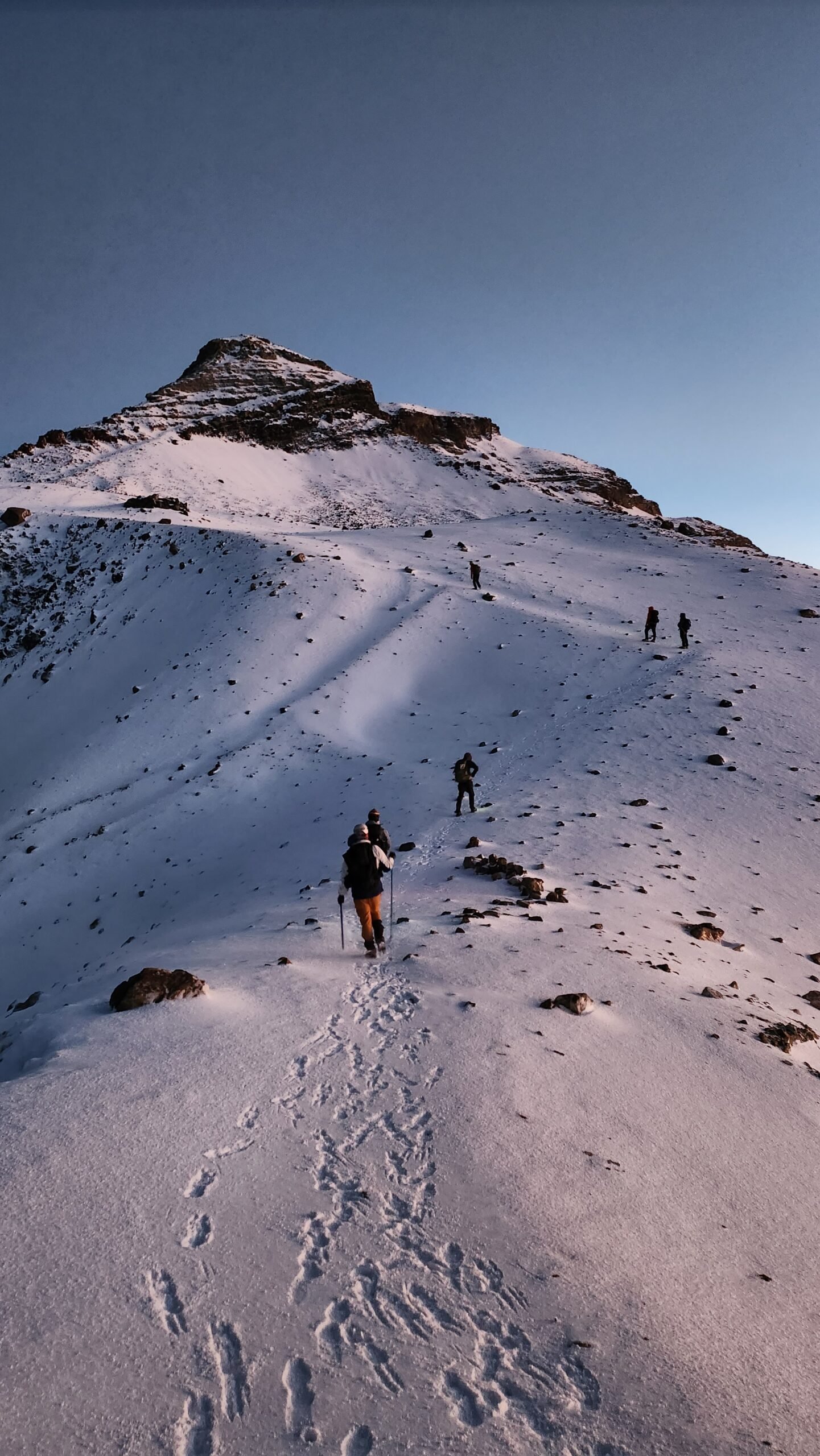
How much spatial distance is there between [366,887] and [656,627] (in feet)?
77.8

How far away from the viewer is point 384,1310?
367 cm

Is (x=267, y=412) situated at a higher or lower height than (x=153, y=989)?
higher

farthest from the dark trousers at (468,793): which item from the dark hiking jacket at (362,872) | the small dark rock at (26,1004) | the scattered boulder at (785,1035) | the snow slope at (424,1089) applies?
the small dark rock at (26,1004)

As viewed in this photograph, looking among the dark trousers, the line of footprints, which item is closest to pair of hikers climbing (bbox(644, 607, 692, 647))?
the dark trousers

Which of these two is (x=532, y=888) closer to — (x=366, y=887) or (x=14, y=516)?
(x=366, y=887)

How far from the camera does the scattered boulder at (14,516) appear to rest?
39312 mm

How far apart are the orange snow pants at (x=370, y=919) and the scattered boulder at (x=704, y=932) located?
506 cm

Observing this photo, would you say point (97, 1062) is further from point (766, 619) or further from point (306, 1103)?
point (766, 619)

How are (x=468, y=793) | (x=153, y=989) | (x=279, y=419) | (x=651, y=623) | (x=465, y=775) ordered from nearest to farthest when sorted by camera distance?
(x=153, y=989) < (x=465, y=775) < (x=468, y=793) < (x=651, y=623) < (x=279, y=419)

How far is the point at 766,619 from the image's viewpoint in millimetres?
29828

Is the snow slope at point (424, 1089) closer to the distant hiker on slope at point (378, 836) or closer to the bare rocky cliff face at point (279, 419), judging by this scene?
the distant hiker on slope at point (378, 836)

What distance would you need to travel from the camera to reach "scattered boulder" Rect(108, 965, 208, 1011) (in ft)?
25.1

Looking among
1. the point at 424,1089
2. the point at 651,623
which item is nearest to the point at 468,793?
the point at 424,1089

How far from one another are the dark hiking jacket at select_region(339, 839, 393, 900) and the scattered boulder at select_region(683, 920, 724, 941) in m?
5.19
